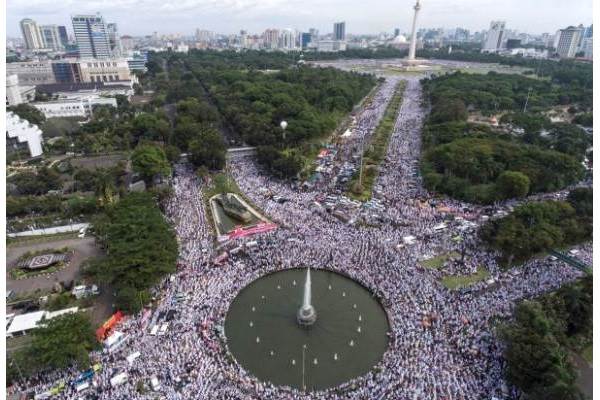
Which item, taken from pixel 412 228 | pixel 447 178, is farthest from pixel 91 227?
pixel 447 178

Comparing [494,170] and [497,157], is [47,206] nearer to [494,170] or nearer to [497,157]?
[494,170]

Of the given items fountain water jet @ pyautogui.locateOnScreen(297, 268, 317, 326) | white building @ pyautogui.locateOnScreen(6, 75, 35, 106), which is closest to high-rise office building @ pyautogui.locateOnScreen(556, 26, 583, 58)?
fountain water jet @ pyautogui.locateOnScreen(297, 268, 317, 326)

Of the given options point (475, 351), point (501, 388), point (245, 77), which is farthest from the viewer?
point (245, 77)

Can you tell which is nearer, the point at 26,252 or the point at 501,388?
the point at 501,388

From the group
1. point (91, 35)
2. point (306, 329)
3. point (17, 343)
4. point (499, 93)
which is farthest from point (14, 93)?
point (499, 93)

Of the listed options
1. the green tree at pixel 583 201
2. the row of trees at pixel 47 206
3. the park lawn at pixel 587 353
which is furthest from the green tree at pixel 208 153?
the park lawn at pixel 587 353

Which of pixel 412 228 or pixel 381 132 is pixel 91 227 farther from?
pixel 381 132

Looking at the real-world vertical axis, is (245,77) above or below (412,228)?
above

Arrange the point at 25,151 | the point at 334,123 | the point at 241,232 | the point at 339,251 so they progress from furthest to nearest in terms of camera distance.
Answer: the point at 334,123
the point at 25,151
the point at 241,232
the point at 339,251
